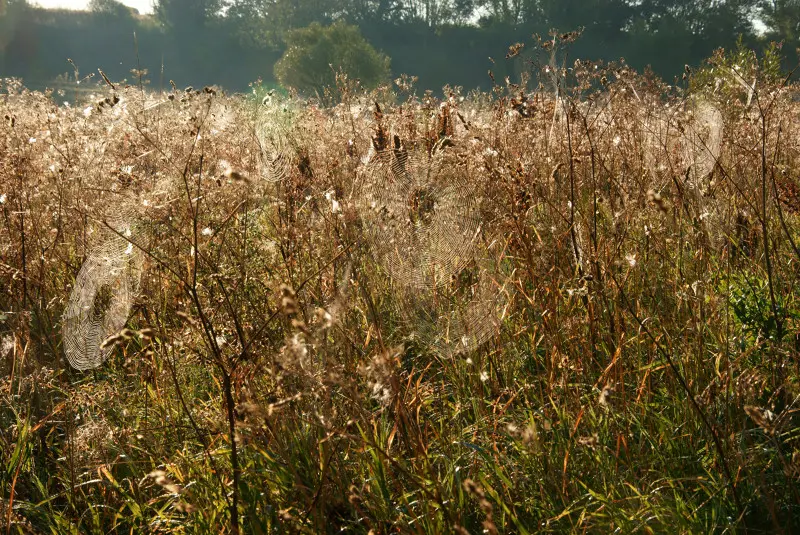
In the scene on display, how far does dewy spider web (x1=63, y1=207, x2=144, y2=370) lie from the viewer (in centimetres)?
279

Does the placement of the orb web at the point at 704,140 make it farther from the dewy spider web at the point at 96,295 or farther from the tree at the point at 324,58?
the tree at the point at 324,58

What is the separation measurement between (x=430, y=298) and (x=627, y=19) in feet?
174

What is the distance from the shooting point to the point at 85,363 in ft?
9.26

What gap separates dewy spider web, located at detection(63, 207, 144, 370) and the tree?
1343 inches

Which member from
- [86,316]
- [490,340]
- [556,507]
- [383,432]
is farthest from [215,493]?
[86,316]

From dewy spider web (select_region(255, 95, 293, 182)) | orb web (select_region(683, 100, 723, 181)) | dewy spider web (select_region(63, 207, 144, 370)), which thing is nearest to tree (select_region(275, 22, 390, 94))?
dewy spider web (select_region(255, 95, 293, 182))

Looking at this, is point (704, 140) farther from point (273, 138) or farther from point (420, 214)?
point (273, 138)

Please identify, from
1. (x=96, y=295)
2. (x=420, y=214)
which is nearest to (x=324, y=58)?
(x=420, y=214)

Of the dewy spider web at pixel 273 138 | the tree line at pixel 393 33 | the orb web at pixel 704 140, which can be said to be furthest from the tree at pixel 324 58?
the orb web at pixel 704 140

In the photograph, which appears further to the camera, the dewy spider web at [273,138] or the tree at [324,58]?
the tree at [324,58]

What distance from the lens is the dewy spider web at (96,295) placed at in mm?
2793

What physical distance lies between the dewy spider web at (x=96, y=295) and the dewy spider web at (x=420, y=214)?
3.32 ft

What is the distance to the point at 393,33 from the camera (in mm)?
64500

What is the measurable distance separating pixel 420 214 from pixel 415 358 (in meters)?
1.13
